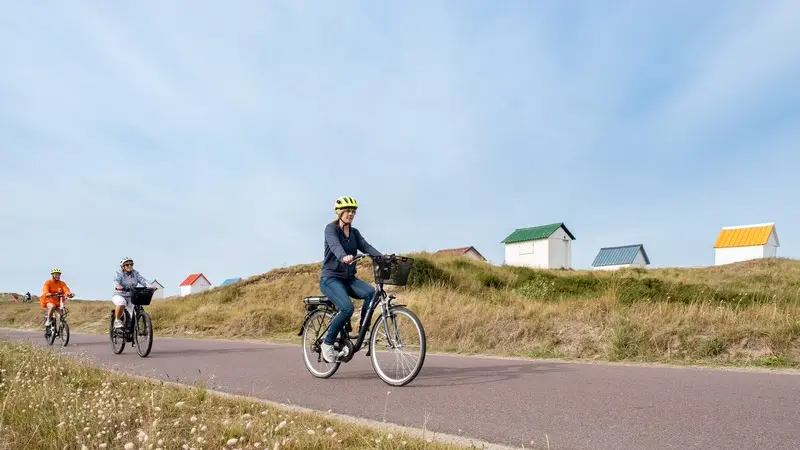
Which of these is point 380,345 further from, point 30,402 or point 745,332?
point 745,332

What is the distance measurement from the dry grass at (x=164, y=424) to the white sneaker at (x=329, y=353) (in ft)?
6.39

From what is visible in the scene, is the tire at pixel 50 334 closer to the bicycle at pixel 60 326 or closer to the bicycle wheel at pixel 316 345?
the bicycle at pixel 60 326

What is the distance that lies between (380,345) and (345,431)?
287 cm

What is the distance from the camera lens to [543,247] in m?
49.6

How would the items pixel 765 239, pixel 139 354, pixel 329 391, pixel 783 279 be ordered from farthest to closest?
pixel 765 239 < pixel 783 279 < pixel 139 354 < pixel 329 391

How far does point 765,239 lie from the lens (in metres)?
49.3

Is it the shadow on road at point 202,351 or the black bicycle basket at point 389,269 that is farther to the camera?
the shadow on road at point 202,351

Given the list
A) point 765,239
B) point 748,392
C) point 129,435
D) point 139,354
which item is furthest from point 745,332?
point 765,239

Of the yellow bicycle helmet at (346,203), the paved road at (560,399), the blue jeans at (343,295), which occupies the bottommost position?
the paved road at (560,399)

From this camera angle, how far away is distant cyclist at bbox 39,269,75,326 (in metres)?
15.8

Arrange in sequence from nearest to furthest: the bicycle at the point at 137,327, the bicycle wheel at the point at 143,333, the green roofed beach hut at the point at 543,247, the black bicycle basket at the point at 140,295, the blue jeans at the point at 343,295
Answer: the blue jeans at the point at 343,295, the bicycle wheel at the point at 143,333, the bicycle at the point at 137,327, the black bicycle basket at the point at 140,295, the green roofed beach hut at the point at 543,247

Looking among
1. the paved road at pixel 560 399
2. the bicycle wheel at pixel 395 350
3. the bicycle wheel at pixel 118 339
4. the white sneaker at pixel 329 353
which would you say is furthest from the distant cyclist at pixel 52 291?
the bicycle wheel at pixel 395 350

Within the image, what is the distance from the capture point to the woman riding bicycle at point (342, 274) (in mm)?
7379

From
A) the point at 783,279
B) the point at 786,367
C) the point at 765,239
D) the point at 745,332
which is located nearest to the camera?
the point at 786,367
